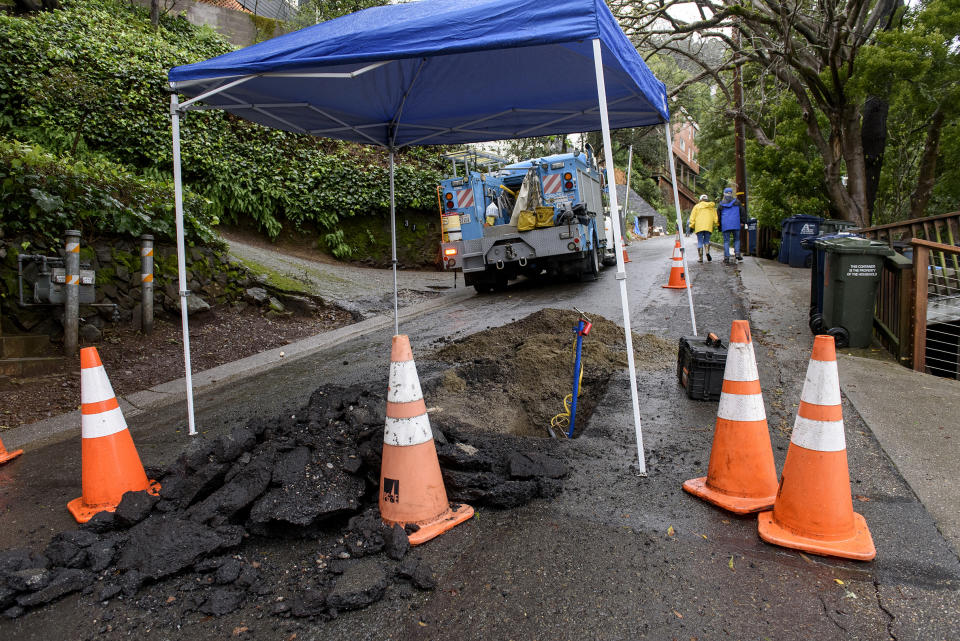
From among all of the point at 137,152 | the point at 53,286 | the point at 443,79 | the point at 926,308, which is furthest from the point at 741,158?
the point at 53,286

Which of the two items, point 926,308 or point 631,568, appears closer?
point 631,568

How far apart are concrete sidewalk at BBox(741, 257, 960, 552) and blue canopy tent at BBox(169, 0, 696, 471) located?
1.53 meters

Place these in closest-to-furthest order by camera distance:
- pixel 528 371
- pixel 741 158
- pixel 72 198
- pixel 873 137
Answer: pixel 528 371, pixel 72 198, pixel 873 137, pixel 741 158

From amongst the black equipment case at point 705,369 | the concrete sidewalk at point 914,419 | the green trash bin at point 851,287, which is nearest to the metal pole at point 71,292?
the black equipment case at point 705,369

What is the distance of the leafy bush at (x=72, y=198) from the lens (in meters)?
5.89

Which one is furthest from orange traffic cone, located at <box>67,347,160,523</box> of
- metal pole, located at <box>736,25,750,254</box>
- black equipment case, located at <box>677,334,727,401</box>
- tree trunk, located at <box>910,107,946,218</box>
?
tree trunk, located at <box>910,107,946,218</box>

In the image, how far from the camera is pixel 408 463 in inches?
109

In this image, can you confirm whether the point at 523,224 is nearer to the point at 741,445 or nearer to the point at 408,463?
the point at 741,445

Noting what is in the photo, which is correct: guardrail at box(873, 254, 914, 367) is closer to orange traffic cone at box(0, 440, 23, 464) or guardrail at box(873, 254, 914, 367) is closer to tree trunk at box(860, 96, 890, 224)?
orange traffic cone at box(0, 440, 23, 464)

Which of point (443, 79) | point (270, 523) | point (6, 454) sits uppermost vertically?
point (443, 79)

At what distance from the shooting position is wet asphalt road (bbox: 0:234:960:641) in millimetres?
2074

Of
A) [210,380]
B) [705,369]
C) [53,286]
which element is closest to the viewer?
[705,369]

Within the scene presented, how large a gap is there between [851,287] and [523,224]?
6203 mm

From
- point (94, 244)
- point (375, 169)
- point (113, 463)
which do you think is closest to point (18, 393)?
point (94, 244)
